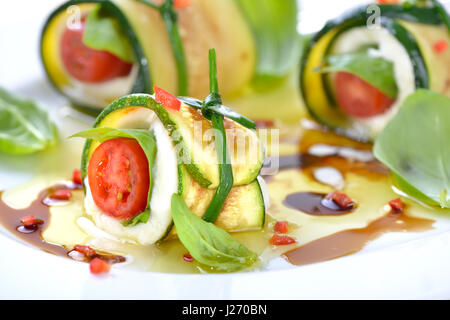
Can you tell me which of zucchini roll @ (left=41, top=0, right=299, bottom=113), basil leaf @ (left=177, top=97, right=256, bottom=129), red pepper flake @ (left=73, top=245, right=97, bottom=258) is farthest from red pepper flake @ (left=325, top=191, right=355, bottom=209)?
zucchini roll @ (left=41, top=0, right=299, bottom=113)

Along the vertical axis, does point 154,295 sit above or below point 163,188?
below

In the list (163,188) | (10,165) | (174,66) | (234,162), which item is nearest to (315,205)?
(234,162)

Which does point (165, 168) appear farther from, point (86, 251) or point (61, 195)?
point (61, 195)

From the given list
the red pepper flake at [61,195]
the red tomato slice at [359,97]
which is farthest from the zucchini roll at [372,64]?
the red pepper flake at [61,195]

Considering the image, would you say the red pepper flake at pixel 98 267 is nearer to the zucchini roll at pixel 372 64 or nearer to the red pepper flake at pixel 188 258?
the red pepper flake at pixel 188 258

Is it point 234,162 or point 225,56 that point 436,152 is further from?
point 225,56

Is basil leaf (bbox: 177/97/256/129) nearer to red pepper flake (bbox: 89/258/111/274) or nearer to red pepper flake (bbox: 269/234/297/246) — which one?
red pepper flake (bbox: 269/234/297/246)
